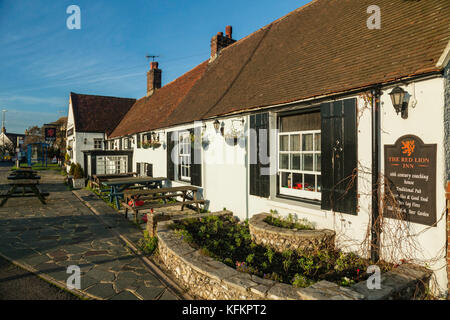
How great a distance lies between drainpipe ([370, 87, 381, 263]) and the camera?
4.36 meters

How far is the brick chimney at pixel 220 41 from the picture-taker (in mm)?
12617

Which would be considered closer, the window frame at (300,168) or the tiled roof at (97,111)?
the window frame at (300,168)

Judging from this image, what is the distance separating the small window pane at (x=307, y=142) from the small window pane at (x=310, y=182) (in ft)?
1.91

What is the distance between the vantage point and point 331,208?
4969mm

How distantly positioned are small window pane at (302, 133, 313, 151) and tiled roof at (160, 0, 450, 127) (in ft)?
2.83

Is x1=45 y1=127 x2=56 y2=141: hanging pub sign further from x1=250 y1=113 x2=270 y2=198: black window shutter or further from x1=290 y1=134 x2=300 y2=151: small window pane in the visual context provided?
x1=290 y1=134 x2=300 y2=151: small window pane

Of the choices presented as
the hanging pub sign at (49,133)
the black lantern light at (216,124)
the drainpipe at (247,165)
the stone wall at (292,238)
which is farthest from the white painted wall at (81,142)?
the stone wall at (292,238)

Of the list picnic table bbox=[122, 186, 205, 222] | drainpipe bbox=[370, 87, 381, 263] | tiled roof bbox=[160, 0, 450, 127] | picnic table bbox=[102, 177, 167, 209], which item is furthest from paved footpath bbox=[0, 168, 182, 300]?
tiled roof bbox=[160, 0, 450, 127]

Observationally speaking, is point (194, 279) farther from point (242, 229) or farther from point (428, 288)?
point (428, 288)

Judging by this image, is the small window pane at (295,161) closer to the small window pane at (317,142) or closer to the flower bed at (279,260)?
the small window pane at (317,142)

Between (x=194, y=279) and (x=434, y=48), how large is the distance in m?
5.00

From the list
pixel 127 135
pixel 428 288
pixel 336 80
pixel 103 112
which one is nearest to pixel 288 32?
pixel 336 80

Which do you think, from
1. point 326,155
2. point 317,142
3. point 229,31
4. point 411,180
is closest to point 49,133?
point 229,31

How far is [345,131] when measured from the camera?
4.79 m
